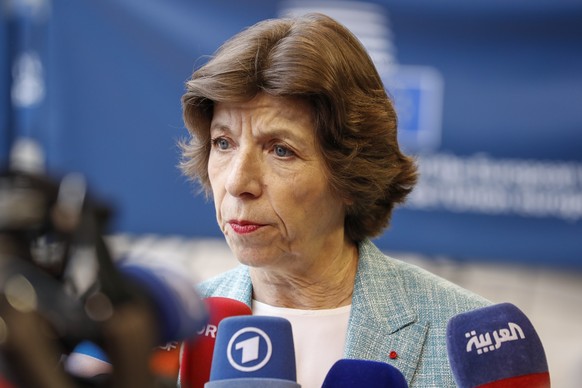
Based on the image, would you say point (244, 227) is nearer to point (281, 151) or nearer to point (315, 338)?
point (281, 151)

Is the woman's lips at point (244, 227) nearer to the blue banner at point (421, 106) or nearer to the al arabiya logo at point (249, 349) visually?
the al arabiya logo at point (249, 349)

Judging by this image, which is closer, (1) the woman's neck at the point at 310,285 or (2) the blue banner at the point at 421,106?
(1) the woman's neck at the point at 310,285

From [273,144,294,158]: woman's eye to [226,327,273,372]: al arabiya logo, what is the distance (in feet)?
1.73

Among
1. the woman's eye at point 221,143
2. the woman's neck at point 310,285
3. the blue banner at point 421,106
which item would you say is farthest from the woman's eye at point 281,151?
→ the blue banner at point 421,106

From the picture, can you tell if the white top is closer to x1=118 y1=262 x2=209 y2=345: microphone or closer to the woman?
the woman

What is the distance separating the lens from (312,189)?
183 cm

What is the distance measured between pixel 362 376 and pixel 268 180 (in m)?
0.55

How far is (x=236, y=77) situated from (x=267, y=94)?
7 centimetres

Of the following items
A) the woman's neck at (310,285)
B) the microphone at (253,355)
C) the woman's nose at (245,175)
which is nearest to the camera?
the microphone at (253,355)

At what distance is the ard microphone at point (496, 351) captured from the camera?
1338 millimetres

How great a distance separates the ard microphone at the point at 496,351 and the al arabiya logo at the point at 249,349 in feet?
0.96

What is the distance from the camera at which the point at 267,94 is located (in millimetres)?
1807

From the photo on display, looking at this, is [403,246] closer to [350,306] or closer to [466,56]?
[466,56]

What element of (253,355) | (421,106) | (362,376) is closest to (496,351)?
(362,376)
